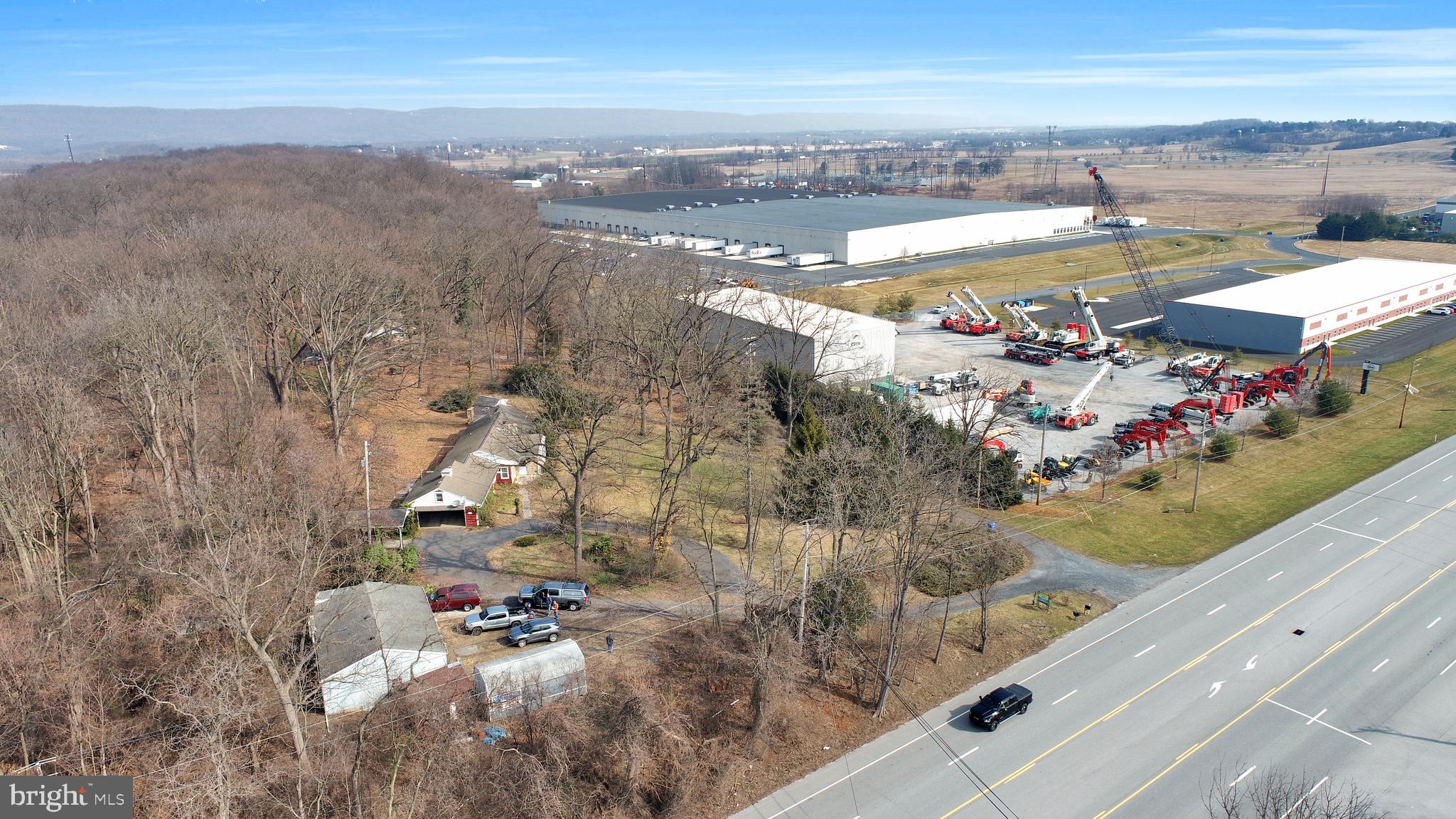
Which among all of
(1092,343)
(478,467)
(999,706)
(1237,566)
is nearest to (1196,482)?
(1237,566)

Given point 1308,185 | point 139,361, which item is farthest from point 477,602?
point 1308,185

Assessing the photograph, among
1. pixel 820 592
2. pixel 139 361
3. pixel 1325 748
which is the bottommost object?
pixel 1325 748

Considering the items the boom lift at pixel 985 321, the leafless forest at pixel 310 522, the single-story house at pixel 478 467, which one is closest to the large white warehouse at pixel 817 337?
the leafless forest at pixel 310 522

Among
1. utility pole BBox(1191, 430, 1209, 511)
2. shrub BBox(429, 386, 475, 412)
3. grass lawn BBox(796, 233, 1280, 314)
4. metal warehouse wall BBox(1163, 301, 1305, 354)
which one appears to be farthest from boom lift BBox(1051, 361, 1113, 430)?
shrub BBox(429, 386, 475, 412)

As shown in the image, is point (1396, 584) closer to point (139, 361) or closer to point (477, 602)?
point (477, 602)

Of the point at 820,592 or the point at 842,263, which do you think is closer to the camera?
the point at 820,592

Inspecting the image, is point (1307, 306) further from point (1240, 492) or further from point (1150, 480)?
point (1150, 480)

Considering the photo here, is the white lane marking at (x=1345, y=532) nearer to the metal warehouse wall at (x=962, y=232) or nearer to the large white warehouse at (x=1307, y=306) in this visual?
the large white warehouse at (x=1307, y=306)
